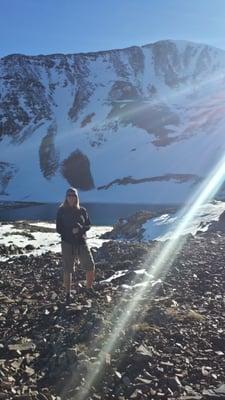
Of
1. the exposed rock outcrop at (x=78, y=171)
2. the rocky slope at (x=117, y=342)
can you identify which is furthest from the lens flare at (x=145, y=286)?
the exposed rock outcrop at (x=78, y=171)

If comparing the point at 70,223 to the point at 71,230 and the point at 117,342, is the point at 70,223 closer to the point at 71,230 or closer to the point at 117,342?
the point at 71,230

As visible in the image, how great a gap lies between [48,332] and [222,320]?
3804 mm

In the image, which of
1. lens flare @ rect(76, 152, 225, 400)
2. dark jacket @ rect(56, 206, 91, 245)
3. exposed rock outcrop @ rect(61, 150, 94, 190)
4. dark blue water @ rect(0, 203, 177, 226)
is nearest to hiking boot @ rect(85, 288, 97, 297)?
lens flare @ rect(76, 152, 225, 400)

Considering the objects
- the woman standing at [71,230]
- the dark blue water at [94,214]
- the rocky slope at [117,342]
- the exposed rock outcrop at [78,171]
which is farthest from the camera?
the exposed rock outcrop at [78,171]

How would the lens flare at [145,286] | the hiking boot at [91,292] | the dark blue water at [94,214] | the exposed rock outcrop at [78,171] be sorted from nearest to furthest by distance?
the lens flare at [145,286], the hiking boot at [91,292], the dark blue water at [94,214], the exposed rock outcrop at [78,171]

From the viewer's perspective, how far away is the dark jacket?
1381cm

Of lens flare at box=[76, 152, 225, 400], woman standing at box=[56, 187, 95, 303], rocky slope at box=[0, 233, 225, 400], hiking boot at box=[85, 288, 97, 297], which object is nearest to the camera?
rocky slope at box=[0, 233, 225, 400]

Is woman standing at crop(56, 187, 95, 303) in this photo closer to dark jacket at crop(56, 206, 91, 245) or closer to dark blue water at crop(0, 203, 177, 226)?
dark jacket at crop(56, 206, 91, 245)

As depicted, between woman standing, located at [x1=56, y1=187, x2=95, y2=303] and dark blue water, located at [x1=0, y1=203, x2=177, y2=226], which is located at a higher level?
woman standing, located at [x1=56, y1=187, x2=95, y2=303]

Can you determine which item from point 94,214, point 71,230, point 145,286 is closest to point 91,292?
point 145,286

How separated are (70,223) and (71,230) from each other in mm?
189

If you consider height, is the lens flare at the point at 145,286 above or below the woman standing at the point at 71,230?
below

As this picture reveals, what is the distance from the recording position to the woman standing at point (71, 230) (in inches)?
543

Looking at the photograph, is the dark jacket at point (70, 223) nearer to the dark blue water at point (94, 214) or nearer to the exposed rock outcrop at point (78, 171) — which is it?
the dark blue water at point (94, 214)
